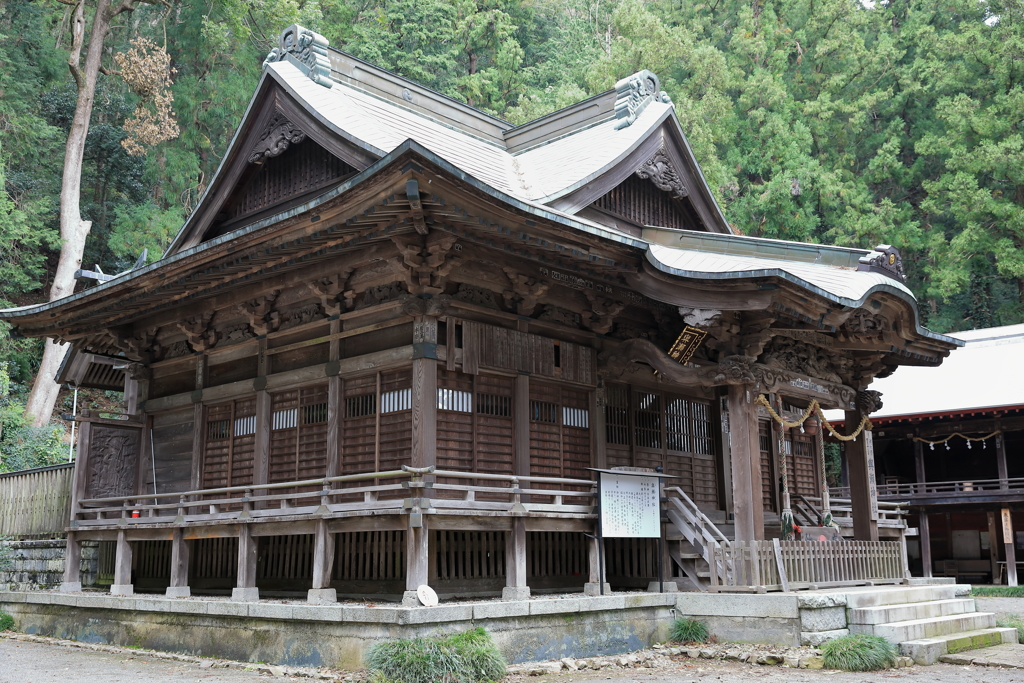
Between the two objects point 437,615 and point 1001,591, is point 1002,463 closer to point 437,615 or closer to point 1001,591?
point 1001,591

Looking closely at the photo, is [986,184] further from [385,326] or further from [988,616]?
[385,326]

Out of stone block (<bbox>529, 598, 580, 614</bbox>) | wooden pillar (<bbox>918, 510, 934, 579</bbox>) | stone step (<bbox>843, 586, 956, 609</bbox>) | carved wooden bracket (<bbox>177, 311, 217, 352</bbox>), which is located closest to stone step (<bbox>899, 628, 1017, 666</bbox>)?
stone step (<bbox>843, 586, 956, 609</bbox>)

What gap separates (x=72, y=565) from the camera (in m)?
14.3

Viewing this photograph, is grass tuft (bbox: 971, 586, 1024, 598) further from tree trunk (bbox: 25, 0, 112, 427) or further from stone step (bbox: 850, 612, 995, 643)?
tree trunk (bbox: 25, 0, 112, 427)

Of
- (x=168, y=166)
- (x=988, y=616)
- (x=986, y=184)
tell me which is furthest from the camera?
(x=986, y=184)

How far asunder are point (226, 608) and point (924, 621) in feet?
29.5

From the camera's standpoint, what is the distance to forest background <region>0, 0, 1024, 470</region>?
110 ft

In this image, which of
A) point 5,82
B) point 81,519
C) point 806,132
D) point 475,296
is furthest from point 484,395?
point 806,132

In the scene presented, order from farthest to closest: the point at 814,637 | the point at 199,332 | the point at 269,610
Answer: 1. the point at 199,332
2. the point at 814,637
3. the point at 269,610

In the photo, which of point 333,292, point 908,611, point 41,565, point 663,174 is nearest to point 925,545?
point 908,611

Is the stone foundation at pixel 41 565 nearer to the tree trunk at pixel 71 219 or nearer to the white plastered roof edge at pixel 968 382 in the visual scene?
the tree trunk at pixel 71 219

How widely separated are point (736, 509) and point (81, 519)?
10.3 m

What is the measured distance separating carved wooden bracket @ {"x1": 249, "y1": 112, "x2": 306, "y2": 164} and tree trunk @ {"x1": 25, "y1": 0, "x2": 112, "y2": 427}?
1468 cm

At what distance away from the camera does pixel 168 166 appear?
115ft
